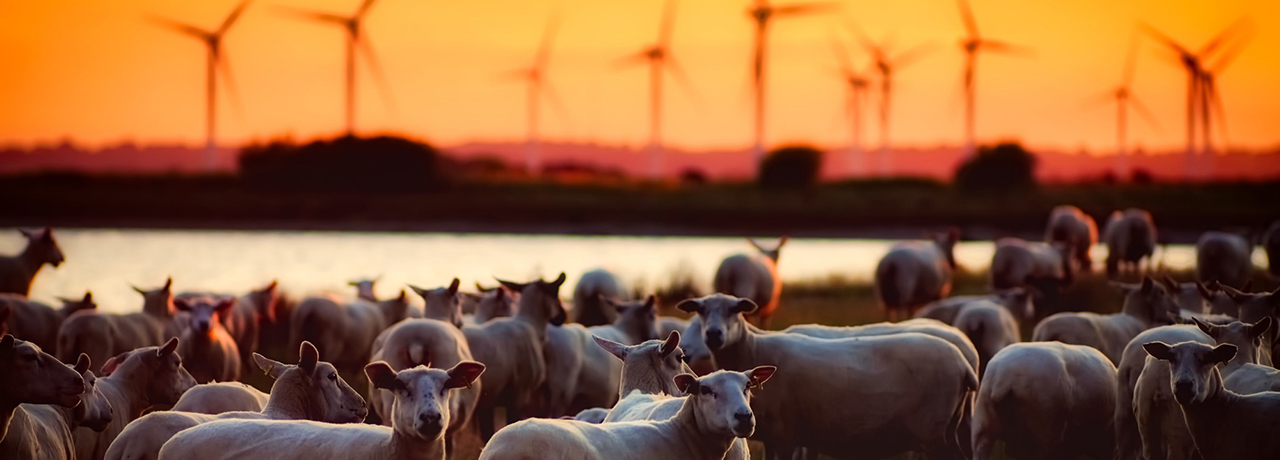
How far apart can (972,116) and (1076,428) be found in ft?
166

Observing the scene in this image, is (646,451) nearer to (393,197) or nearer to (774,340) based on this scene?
(774,340)

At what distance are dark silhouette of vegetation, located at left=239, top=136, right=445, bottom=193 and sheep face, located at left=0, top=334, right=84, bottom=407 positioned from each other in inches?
2532

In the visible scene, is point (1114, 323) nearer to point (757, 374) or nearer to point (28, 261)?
point (757, 374)

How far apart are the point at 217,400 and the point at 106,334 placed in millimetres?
5171

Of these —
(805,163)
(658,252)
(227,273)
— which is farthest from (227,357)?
(805,163)

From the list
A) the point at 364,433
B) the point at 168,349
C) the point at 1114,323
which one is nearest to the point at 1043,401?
the point at 1114,323

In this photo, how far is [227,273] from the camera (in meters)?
38.6

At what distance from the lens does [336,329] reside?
16828 millimetres

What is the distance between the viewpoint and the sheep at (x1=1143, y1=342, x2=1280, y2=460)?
9.98 meters

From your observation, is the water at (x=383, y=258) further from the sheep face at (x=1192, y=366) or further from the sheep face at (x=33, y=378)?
the sheep face at (x=33, y=378)

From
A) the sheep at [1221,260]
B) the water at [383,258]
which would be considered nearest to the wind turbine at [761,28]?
the water at [383,258]

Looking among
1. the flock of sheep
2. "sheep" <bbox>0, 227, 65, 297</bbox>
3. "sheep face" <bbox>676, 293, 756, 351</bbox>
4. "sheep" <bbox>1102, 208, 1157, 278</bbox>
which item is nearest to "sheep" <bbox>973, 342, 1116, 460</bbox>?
the flock of sheep

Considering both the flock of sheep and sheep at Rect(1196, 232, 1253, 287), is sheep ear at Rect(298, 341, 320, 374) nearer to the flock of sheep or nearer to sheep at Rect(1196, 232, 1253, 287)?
the flock of sheep

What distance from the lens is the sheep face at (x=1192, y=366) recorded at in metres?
9.97
